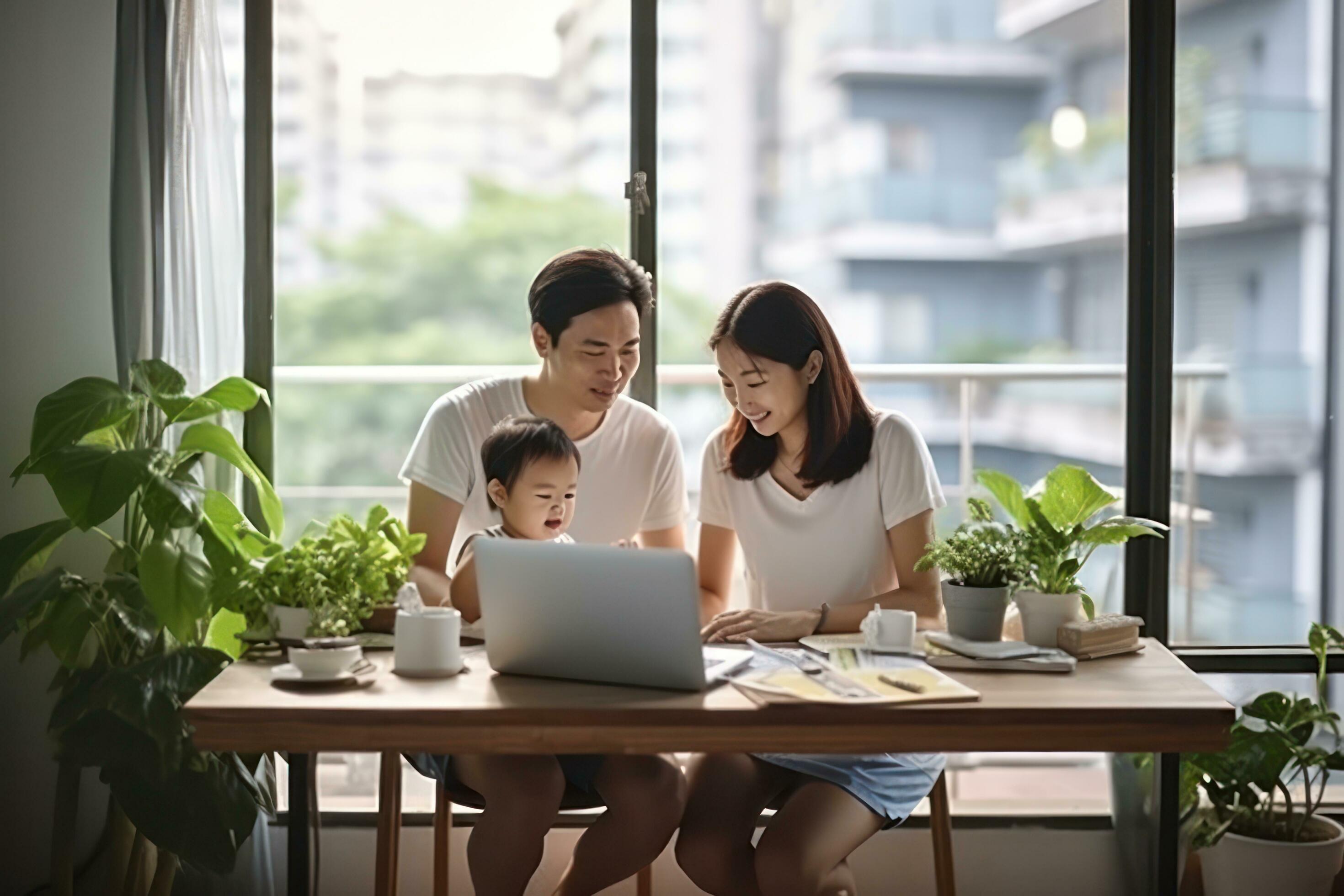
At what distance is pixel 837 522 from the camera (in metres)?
2.38

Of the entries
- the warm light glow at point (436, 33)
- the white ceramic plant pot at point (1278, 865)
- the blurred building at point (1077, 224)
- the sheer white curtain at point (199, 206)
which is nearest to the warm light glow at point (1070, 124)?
the blurred building at point (1077, 224)

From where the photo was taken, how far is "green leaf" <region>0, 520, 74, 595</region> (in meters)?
2.30

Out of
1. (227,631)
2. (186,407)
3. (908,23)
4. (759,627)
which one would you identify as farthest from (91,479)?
(908,23)

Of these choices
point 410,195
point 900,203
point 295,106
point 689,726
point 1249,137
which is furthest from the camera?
point 900,203

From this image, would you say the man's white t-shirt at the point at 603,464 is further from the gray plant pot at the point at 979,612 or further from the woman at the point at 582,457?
the gray plant pot at the point at 979,612

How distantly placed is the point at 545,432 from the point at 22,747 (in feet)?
4.68

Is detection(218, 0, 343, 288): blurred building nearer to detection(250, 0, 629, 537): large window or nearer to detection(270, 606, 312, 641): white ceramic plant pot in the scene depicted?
detection(250, 0, 629, 537): large window

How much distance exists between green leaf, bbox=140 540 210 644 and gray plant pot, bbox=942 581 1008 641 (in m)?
1.27

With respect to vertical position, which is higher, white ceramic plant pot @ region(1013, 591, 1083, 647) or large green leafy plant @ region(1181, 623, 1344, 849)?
white ceramic plant pot @ region(1013, 591, 1083, 647)

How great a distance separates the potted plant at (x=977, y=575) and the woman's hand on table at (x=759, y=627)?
22cm

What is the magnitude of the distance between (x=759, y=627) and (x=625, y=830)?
14.7 inches

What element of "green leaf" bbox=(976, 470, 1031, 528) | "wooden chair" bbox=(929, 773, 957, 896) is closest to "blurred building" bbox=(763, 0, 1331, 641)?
"green leaf" bbox=(976, 470, 1031, 528)

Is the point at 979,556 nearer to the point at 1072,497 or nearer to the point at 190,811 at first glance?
the point at 1072,497

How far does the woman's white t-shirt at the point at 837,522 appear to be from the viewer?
235 centimetres
